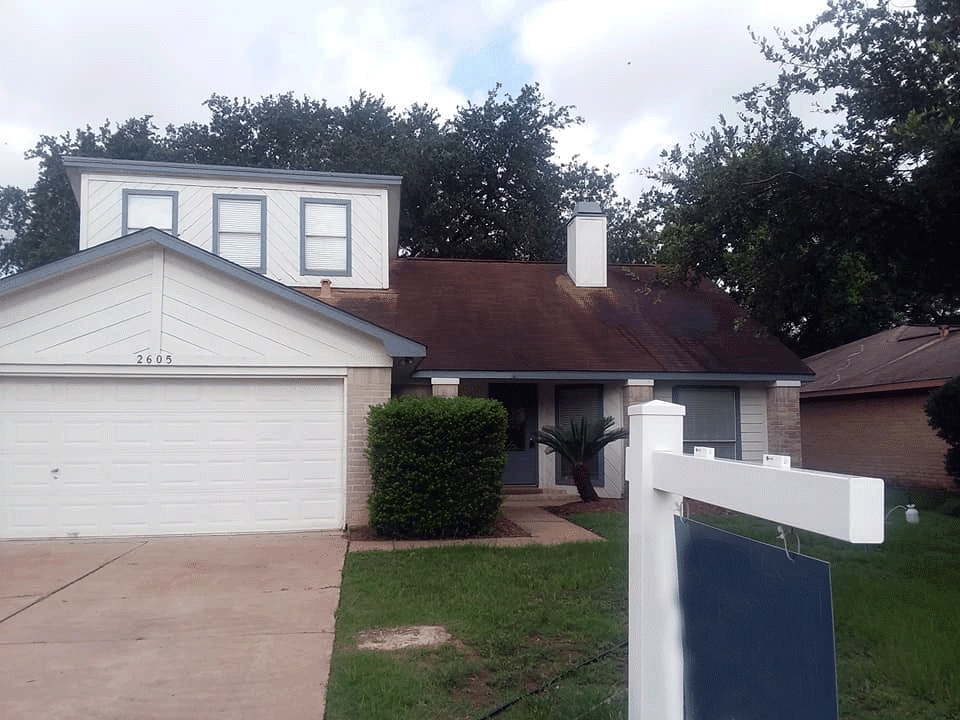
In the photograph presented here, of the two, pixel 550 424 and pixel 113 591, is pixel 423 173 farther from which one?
pixel 113 591

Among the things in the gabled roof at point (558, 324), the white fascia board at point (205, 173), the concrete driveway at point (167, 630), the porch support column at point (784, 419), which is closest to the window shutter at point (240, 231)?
the white fascia board at point (205, 173)

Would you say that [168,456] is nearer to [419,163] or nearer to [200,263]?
[200,263]

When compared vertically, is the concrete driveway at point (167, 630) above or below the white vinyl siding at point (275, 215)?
below

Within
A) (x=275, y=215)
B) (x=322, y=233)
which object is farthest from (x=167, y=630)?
(x=275, y=215)

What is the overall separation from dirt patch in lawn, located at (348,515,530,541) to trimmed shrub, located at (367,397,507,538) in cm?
12

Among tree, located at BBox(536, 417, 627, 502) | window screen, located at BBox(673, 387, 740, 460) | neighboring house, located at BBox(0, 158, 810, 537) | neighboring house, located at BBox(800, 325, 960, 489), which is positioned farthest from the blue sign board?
neighboring house, located at BBox(800, 325, 960, 489)

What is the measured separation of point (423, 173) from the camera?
29.6 metres

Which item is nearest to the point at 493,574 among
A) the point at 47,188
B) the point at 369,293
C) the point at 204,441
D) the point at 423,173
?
the point at 204,441

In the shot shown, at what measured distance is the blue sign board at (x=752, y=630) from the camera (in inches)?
94.0

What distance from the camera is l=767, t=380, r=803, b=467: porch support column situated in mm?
17125

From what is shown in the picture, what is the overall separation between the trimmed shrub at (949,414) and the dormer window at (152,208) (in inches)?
547

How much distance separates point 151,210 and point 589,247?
346 inches

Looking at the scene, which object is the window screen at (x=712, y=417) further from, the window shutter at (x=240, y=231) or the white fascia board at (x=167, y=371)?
the window shutter at (x=240, y=231)

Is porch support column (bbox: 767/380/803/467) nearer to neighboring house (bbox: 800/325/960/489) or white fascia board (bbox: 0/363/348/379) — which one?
neighboring house (bbox: 800/325/960/489)
